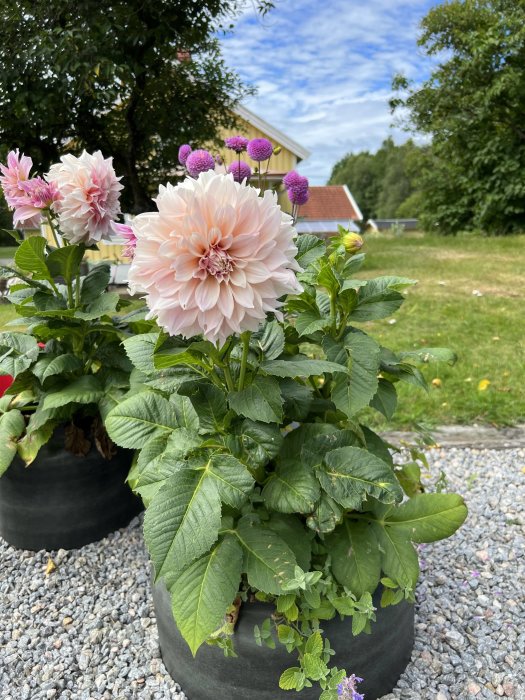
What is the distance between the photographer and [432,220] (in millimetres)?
15594

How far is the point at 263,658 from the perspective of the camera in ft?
3.91

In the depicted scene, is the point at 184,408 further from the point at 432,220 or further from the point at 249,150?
the point at 432,220

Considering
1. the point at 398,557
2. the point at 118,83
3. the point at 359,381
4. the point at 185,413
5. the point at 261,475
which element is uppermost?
the point at 118,83

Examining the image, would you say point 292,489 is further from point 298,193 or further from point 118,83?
point 118,83

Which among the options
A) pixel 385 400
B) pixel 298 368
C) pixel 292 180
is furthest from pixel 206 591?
pixel 292 180

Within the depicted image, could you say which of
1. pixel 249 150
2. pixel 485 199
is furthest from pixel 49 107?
pixel 485 199

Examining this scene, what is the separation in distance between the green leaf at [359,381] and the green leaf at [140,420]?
42cm

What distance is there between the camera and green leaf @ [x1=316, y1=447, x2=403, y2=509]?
3.77 feet

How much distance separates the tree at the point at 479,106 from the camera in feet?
42.2

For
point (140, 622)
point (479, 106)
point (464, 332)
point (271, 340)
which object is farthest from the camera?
point (479, 106)

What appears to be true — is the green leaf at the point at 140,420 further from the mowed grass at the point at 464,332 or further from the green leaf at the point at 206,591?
the mowed grass at the point at 464,332

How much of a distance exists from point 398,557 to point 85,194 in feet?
4.15

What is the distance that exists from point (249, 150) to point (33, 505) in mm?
1376

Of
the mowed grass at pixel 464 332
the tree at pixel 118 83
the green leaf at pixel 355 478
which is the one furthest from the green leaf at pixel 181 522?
the tree at pixel 118 83
